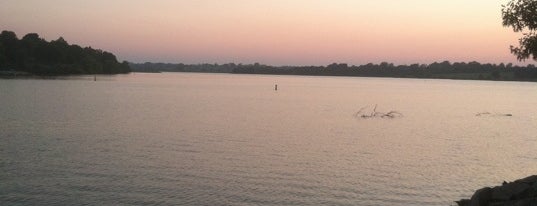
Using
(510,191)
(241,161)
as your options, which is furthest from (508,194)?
(241,161)

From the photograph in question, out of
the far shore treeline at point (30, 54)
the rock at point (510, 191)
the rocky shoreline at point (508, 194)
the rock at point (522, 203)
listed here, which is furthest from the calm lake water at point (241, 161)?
the far shore treeline at point (30, 54)

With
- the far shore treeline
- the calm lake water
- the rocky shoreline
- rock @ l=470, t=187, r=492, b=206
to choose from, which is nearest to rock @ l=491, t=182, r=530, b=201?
the rocky shoreline

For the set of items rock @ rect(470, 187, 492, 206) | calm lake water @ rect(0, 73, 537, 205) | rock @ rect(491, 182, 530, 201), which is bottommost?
calm lake water @ rect(0, 73, 537, 205)

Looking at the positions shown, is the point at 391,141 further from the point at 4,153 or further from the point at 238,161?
the point at 4,153

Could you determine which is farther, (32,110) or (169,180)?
(32,110)

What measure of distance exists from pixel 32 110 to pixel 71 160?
3080 centimetres

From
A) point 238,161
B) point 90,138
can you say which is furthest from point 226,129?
point 238,161

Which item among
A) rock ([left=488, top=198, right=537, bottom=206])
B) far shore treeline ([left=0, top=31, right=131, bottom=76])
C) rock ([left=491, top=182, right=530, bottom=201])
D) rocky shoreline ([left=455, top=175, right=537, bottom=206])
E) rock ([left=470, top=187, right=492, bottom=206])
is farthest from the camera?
far shore treeline ([left=0, top=31, right=131, bottom=76])

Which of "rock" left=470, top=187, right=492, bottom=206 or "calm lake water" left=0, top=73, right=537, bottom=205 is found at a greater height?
"rock" left=470, top=187, right=492, bottom=206

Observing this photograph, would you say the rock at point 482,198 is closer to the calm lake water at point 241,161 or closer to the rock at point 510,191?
the rock at point 510,191

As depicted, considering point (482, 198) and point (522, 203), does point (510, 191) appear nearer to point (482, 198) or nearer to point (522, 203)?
point (482, 198)

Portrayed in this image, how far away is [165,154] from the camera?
101ft

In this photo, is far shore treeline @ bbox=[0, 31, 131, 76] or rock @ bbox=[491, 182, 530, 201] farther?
far shore treeline @ bbox=[0, 31, 131, 76]

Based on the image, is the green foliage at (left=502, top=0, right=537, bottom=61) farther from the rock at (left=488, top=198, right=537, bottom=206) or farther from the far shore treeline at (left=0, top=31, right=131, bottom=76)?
the far shore treeline at (left=0, top=31, right=131, bottom=76)
